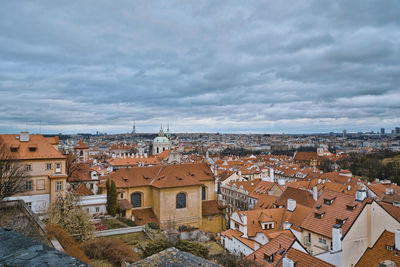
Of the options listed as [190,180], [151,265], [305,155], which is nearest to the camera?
[151,265]

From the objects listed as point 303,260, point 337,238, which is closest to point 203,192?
point 337,238

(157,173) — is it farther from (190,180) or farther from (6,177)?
(6,177)

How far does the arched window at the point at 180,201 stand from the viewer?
3868cm

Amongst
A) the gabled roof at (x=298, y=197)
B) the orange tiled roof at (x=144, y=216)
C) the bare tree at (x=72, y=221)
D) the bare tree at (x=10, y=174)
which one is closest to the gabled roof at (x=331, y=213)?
the gabled roof at (x=298, y=197)

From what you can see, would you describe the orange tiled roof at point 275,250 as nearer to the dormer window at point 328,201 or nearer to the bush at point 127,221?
the dormer window at point 328,201

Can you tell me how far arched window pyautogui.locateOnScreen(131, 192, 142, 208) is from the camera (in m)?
39.4

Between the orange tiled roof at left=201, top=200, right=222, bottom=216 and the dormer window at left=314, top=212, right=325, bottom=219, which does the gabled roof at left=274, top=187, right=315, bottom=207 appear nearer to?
the orange tiled roof at left=201, top=200, right=222, bottom=216

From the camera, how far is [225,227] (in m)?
43.0

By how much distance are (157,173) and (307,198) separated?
65.9 feet

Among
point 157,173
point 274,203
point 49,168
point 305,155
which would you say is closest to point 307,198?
point 274,203

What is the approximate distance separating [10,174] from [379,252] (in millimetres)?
26169

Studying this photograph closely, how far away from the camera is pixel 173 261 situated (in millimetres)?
5371

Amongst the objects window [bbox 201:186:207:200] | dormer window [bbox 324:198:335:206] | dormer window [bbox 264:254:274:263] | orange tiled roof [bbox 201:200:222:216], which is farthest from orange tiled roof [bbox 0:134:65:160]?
dormer window [bbox 324:198:335:206]

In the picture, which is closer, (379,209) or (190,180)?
(379,209)
